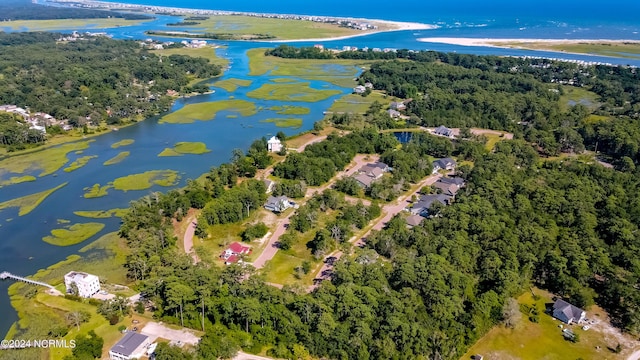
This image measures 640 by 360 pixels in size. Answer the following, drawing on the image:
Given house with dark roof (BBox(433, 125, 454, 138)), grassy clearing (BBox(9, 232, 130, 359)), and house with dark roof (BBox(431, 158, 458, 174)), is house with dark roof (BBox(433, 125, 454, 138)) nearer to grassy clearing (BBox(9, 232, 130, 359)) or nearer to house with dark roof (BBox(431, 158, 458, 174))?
house with dark roof (BBox(431, 158, 458, 174))

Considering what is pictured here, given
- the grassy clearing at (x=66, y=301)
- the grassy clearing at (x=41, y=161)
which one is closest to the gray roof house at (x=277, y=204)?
the grassy clearing at (x=66, y=301)

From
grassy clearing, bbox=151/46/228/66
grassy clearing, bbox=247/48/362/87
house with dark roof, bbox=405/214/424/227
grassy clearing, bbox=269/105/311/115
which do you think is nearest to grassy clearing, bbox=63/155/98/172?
grassy clearing, bbox=269/105/311/115

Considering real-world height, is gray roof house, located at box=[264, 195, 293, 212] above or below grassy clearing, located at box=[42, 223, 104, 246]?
above

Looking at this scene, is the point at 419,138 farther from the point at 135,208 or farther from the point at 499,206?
the point at 135,208

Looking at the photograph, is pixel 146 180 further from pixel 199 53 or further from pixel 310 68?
pixel 199 53

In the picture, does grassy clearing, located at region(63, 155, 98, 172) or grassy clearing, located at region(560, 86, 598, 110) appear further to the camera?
grassy clearing, located at region(560, 86, 598, 110)

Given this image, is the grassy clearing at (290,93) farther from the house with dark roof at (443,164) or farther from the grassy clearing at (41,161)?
the house with dark roof at (443,164)

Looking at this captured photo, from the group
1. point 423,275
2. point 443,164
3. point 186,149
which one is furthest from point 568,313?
point 186,149

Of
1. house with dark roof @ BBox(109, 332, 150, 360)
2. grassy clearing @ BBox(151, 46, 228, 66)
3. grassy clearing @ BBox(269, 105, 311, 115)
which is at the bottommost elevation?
house with dark roof @ BBox(109, 332, 150, 360)
